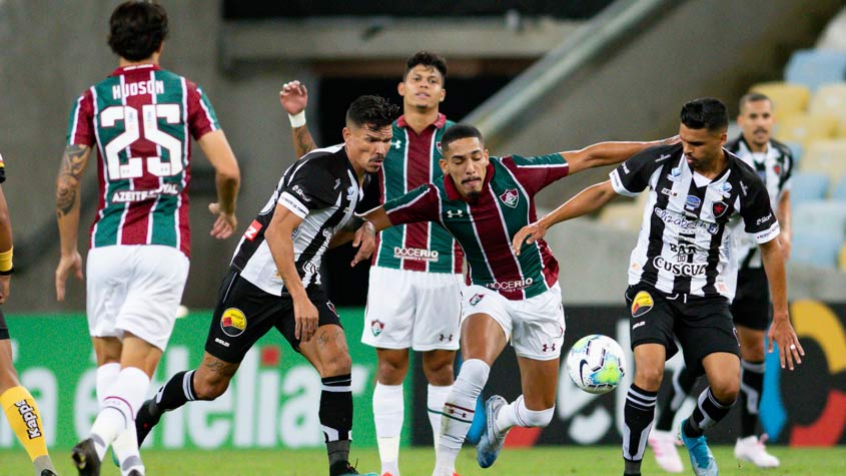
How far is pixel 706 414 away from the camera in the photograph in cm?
725

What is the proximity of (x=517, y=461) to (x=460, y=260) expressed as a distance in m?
2.13

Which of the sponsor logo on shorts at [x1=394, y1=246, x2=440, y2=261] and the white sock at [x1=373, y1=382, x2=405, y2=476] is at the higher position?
the sponsor logo on shorts at [x1=394, y1=246, x2=440, y2=261]

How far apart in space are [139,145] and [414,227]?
2.07 meters

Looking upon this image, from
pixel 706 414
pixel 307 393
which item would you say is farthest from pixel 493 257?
pixel 307 393

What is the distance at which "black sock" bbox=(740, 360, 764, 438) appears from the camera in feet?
30.1

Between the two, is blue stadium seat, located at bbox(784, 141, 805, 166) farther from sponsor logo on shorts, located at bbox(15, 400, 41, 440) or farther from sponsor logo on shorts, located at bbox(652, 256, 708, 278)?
sponsor logo on shorts, located at bbox(15, 400, 41, 440)

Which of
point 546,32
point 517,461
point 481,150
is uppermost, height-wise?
point 546,32

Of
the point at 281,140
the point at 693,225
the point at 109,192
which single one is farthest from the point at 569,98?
the point at 109,192

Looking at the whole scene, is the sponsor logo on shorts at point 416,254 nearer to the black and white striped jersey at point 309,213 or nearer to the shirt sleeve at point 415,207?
the shirt sleeve at point 415,207

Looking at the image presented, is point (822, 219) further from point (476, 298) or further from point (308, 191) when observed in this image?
point (308, 191)

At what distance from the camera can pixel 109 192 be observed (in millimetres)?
6602

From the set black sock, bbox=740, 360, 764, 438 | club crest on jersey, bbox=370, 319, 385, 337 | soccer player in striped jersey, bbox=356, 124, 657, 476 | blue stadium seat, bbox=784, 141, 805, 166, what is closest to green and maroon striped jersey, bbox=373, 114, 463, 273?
club crest on jersey, bbox=370, 319, 385, 337

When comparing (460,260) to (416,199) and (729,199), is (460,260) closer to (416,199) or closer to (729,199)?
(416,199)

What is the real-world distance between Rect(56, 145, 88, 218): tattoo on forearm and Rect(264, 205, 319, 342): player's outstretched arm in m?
0.94
